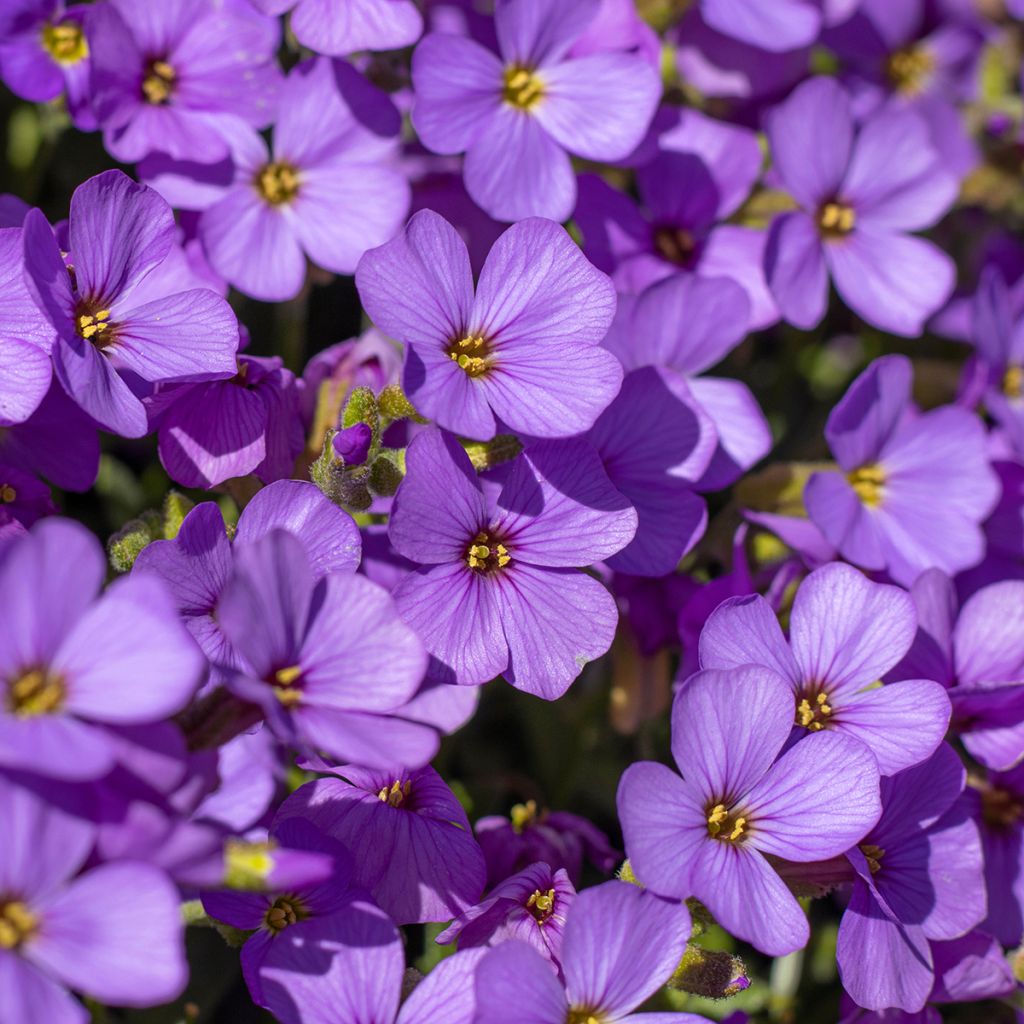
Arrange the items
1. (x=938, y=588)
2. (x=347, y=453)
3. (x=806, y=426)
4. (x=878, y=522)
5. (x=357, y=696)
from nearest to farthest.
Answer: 1. (x=357, y=696)
2. (x=347, y=453)
3. (x=938, y=588)
4. (x=878, y=522)
5. (x=806, y=426)

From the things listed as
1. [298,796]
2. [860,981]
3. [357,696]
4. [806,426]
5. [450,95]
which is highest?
[450,95]

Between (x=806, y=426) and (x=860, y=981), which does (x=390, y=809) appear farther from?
(x=806, y=426)

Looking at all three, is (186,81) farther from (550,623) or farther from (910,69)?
(910,69)

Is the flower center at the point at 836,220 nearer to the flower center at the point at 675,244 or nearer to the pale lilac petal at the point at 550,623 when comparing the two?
the flower center at the point at 675,244

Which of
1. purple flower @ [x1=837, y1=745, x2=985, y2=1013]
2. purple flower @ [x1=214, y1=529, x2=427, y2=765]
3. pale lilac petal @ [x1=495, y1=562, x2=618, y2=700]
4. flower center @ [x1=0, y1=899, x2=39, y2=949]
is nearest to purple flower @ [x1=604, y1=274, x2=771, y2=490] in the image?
pale lilac petal @ [x1=495, y1=562, x2=618, y2=700]

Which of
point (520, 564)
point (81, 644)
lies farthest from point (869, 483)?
point (81, 644)

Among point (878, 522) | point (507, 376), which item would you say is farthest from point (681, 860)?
point (878, 522)

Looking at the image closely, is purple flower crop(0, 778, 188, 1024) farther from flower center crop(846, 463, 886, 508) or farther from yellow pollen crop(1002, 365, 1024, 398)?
yellow pollen crop(1002, 365, 1024, 398)
